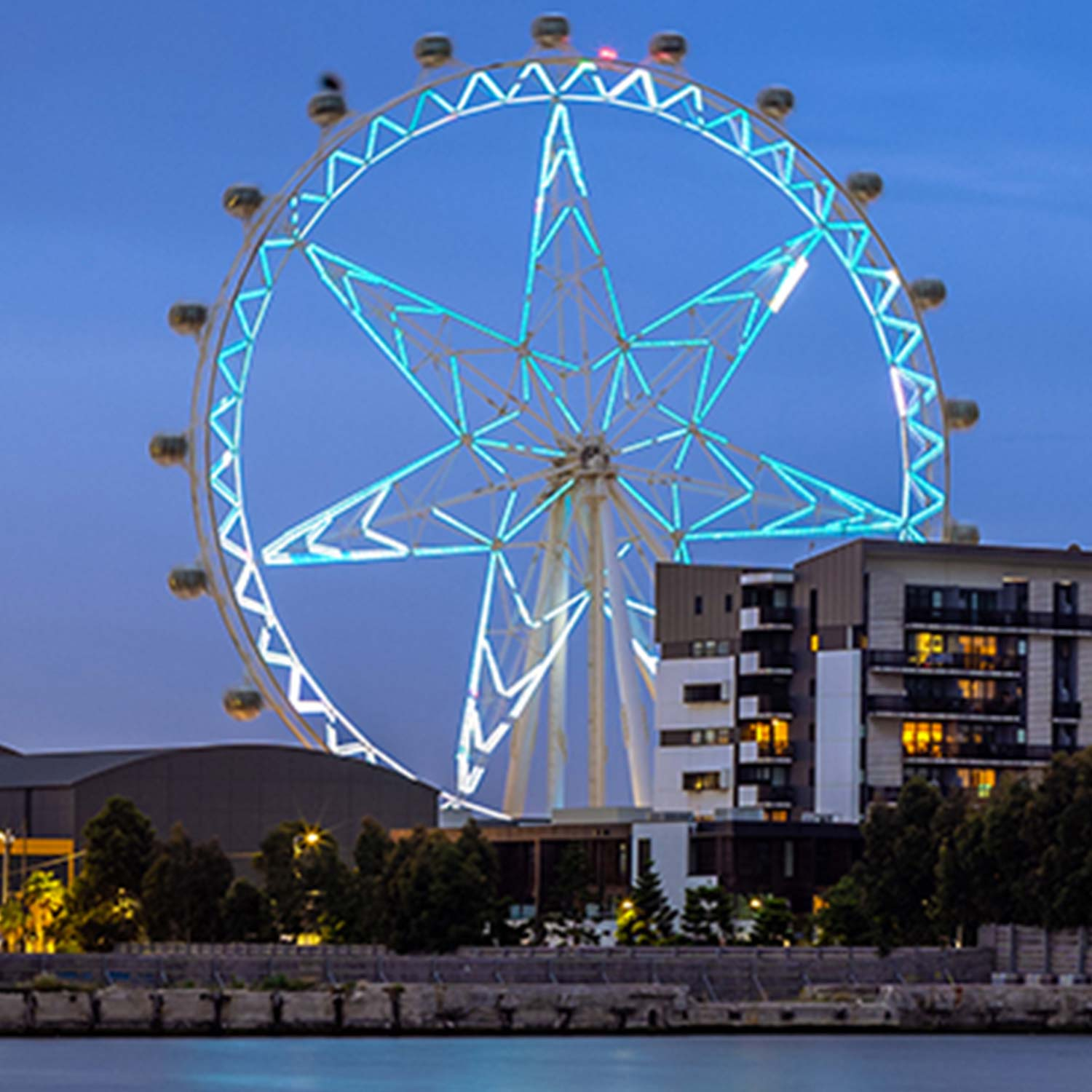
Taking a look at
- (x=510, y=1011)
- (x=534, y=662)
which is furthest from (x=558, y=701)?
(x=510, y=1011)

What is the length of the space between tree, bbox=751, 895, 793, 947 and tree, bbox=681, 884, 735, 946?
3.44ft

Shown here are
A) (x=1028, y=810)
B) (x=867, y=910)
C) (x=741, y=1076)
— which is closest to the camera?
(x=741, y=1076)

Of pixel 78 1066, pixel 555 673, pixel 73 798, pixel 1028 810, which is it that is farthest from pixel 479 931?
pixel 78 1066

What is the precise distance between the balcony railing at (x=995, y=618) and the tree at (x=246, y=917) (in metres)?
25.3

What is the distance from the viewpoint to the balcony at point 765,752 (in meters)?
111

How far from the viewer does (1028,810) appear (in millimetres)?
84750

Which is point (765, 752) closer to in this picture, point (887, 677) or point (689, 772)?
point (689, 772)

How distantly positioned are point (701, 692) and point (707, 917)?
67.2ft

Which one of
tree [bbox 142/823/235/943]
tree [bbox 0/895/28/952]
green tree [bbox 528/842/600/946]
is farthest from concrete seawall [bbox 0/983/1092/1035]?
tree [bbox 0/895/28/952]

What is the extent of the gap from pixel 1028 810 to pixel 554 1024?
767 inches

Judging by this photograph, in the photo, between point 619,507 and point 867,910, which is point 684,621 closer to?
point 619,507

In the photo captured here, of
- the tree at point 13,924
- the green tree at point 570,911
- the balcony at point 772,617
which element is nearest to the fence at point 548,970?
the green tree at point 570,911

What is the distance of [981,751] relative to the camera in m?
109

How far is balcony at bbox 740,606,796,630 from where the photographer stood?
112 meters
